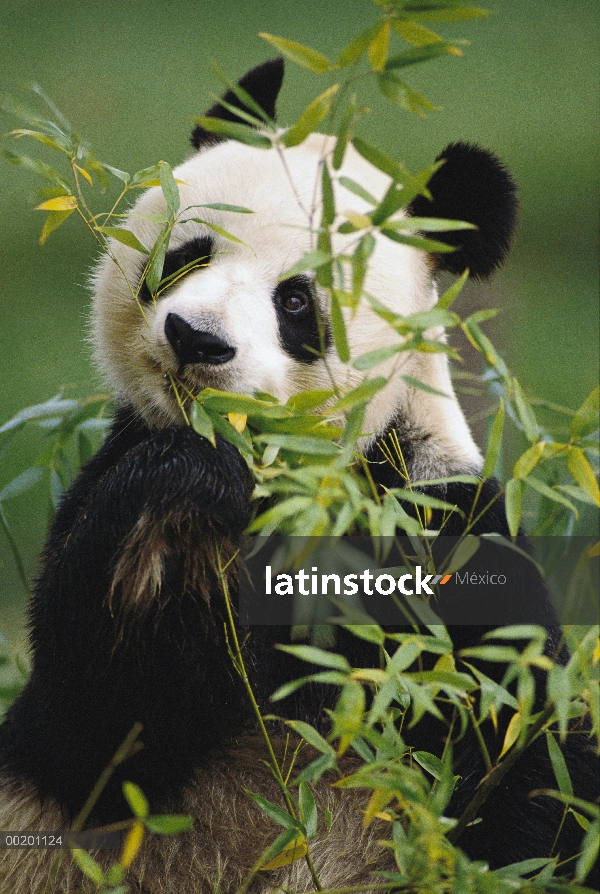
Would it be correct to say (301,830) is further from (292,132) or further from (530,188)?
(530,188)

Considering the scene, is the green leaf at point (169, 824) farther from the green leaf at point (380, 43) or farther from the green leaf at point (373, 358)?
the green leaf at point (380, 43)

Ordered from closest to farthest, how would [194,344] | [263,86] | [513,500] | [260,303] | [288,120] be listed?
[513,500] < [194,344] < [260,303] < [263,86] < [288,120]

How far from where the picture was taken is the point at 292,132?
69 centimetres

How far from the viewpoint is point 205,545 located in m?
1.03

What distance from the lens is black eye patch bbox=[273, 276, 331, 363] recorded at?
1.13m

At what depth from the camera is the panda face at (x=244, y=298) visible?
1.02 metres

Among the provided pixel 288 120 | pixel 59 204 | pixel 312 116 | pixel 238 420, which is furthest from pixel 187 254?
pixel 288 120

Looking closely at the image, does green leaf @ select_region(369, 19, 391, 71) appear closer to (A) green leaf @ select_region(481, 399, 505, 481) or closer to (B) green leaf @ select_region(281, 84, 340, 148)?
(B) green leaf @ select_region(281, 84, 340, 148)

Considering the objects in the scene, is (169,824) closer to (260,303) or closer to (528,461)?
(528,461)

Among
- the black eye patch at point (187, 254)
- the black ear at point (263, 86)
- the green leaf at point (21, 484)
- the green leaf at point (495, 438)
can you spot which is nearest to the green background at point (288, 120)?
the green leaf at point (21, 484)

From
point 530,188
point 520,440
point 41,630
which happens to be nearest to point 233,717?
point 41,630

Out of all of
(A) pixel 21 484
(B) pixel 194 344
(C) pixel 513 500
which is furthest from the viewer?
(A) pixel 21 484

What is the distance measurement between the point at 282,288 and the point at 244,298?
7 cm

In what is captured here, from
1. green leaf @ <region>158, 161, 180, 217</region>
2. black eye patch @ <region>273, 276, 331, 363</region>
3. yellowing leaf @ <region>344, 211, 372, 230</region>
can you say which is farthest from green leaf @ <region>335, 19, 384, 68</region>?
black eye patch @ <region>273, 276, 331, 363</region>
